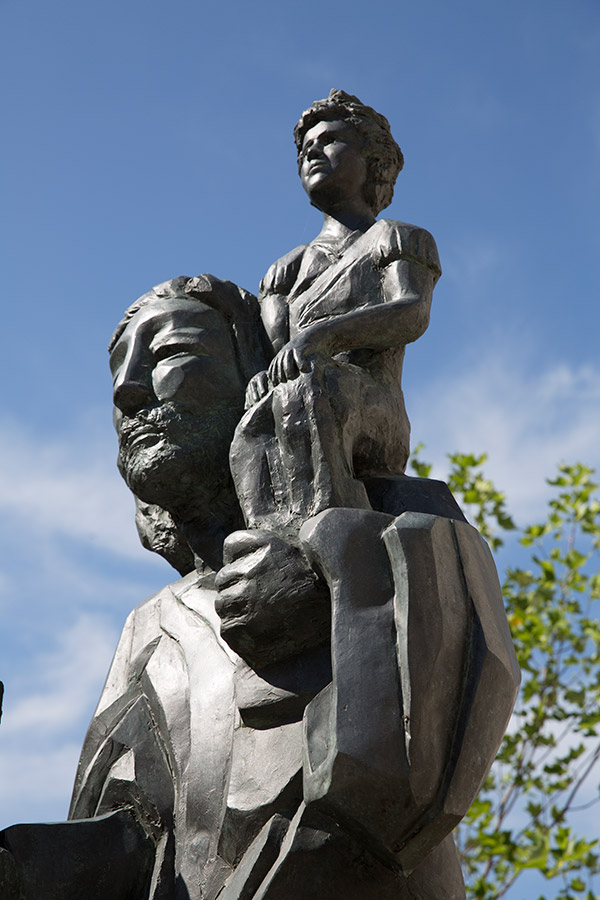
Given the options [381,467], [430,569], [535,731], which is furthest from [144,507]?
[535,731]

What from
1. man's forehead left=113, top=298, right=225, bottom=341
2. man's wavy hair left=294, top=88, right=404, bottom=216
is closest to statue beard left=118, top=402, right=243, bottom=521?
man's forehead left=113, top=298, right=225, bottom=341

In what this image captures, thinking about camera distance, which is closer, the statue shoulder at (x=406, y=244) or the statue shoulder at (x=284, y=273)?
the statue shoulder at (x=406, y=244)

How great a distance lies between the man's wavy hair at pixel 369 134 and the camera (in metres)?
3.45

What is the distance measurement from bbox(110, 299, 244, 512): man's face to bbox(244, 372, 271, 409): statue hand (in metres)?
0.20

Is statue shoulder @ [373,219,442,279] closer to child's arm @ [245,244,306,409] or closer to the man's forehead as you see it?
child's arm @ [245,244,306,409]

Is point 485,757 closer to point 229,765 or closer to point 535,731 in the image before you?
point 229,765

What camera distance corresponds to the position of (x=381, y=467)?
121 inches

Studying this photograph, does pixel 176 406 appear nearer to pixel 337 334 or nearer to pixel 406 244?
pixel 337 334

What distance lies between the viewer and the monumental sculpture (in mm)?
2545

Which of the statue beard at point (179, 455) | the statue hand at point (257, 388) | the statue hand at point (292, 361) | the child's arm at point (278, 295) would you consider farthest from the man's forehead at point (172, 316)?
the statue hand at point (292, 361)

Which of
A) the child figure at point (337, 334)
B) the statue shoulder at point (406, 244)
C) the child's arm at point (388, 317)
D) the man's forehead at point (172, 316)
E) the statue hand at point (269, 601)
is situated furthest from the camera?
the man's forehead at point (172, 316)

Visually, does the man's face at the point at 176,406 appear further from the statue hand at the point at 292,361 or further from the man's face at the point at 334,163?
the man's face at the point at 334,163

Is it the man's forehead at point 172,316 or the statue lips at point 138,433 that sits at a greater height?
the man's forehead at point 172,316

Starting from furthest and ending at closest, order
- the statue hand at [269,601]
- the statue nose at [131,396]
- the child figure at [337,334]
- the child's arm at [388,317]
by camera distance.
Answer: the statue nose at [131,396], the child's arm at [388,317], the child figure at [337,334], the statue hand at [269,601]
